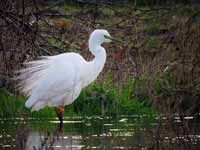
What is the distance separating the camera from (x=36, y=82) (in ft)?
42.7

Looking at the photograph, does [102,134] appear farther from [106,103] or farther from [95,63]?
[106,103]

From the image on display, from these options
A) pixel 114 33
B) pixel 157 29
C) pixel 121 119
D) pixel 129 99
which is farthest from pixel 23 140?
pixel 157 29

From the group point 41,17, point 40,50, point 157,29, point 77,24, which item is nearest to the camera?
point 41,17

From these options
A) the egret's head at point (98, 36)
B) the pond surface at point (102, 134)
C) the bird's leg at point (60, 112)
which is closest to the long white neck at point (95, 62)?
the egret's head at point (98, 36)

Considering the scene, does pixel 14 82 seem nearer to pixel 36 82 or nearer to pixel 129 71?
pixel 36 82

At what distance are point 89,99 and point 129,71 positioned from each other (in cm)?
115

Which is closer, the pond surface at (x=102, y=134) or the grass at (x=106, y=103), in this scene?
the pond surface at (x=102, y=134)

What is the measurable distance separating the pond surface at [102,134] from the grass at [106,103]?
35cm

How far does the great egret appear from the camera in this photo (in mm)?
12805

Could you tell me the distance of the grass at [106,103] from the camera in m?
14.2

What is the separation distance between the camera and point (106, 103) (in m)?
14.4

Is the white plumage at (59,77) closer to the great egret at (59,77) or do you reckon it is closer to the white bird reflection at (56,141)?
the great egret at (59,77)

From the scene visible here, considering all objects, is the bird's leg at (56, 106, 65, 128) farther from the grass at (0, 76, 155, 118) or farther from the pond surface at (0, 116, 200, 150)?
the grass at (0, 76, 155, 118)

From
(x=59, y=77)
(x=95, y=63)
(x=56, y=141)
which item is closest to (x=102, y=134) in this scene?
(x=56, y=141)
